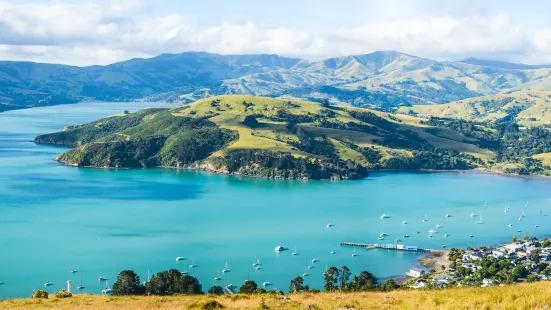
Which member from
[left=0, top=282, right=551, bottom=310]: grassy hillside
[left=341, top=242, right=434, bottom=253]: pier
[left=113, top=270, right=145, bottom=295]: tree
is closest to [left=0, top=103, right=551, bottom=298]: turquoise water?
[left=341, top=242, right=434, bottom=253]: pier

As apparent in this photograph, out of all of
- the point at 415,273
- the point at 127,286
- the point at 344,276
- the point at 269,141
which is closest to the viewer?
the point at 127,286

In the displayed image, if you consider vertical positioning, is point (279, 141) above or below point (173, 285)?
above

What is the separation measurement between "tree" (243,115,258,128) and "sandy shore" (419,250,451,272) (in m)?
98.6

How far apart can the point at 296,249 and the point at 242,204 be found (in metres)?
27.4

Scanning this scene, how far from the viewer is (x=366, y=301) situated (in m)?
14.8

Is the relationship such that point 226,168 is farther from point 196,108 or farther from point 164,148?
point 196,108

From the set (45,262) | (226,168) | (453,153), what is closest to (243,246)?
(45,262)

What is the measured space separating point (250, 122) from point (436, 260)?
104 metres

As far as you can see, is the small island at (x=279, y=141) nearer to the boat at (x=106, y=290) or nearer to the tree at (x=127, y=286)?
the boat at (x=106, y=290)

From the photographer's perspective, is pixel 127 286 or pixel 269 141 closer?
pixel 127 286

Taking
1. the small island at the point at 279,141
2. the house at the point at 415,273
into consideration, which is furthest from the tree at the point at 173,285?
the small island at the point at 279,141

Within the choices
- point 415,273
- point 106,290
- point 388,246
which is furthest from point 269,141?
point 106,290

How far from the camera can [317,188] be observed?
108 meters

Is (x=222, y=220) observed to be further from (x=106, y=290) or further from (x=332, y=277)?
(x=332, y=277)
